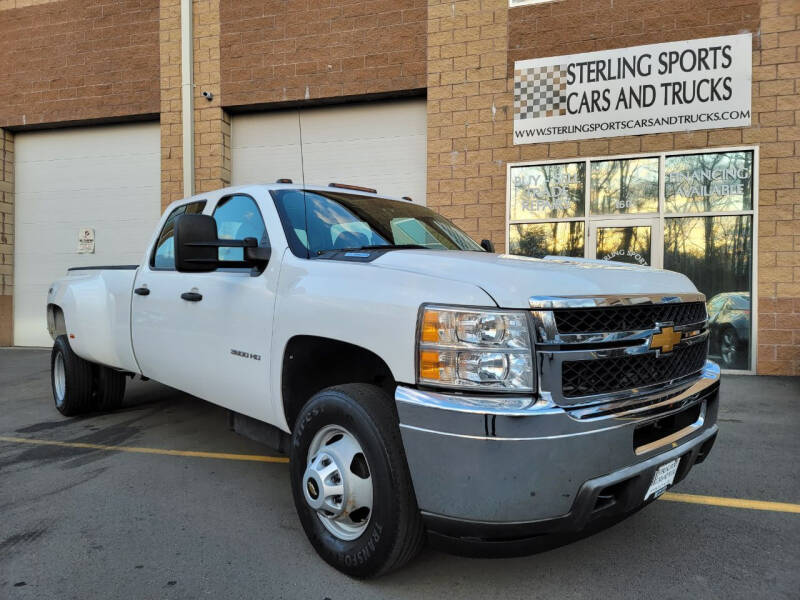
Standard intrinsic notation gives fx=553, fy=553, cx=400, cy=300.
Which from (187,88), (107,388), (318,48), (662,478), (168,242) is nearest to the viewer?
(662,478)

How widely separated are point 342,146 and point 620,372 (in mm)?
8615

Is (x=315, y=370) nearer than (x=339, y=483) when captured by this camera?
No

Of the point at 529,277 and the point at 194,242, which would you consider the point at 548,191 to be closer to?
the point at 194,242

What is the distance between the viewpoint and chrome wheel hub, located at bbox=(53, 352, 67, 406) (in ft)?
18.3

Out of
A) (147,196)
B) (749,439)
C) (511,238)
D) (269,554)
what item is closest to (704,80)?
(511,238)

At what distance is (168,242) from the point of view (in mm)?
4281

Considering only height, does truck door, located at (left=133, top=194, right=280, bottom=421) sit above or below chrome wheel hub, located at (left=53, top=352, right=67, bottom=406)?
above

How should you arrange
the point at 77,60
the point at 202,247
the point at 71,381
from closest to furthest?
1. the point at 202,247
2. the point at 71,381
3. the point at 77,60

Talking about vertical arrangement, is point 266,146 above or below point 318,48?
below

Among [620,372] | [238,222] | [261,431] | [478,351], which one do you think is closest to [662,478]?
[620,372]

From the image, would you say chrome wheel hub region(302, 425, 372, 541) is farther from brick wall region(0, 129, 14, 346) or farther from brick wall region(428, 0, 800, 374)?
brick wall region(0, 129, 14, 346)

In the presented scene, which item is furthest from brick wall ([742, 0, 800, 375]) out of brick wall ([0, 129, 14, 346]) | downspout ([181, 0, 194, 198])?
brick wall ([0, 129, 14, 346])

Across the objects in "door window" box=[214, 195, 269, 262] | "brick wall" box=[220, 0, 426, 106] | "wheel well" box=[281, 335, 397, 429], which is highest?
"brick wall" box=[220, 0, 426, 106]

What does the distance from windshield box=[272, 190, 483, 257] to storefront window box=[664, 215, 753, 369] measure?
226 inches
